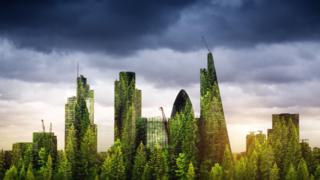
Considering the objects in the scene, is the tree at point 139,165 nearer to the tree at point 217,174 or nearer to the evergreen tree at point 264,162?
the tree at point 217,174

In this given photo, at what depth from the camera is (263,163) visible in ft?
626

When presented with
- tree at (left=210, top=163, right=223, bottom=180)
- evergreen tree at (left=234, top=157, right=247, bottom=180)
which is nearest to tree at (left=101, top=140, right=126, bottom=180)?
tree at (left=210, top=163, right=223, bottom=180)

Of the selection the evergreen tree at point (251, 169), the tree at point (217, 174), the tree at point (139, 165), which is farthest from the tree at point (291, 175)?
the tree at point (139, 165)

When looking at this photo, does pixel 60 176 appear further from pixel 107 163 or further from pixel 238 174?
pixel 238 174

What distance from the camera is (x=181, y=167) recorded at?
643 ft

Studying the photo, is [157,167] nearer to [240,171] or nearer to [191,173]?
[191,173]

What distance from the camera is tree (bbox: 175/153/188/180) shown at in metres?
194

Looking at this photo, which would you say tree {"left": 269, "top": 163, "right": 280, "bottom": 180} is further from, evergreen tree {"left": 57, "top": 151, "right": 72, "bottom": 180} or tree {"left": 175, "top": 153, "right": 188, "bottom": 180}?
evergreen tree {"left": 57, "top": 151, "right": 72, "bottom": 180}

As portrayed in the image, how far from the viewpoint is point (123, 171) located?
19225 cm

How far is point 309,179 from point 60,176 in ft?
240

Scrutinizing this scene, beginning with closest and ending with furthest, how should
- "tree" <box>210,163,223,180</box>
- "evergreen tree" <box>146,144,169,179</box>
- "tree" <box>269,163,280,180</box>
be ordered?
1. "tree" <box>210,163,223,180</box>
2. "tree" <box>269,163,280,180</box>
3. "evergreen tree" <box>146,144,169,179</box>

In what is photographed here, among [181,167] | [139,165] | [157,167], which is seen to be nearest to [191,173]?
[181,167]

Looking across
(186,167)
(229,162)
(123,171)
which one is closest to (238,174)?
(229,162)

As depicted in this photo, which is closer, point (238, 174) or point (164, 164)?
point (238, 174)
